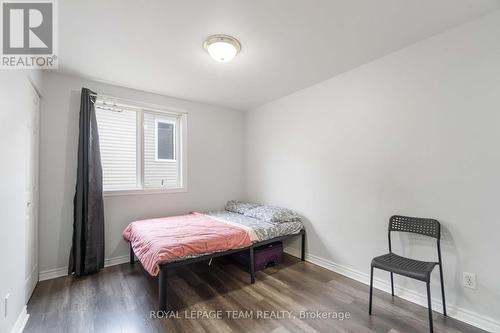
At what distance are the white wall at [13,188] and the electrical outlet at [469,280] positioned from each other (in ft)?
11.3

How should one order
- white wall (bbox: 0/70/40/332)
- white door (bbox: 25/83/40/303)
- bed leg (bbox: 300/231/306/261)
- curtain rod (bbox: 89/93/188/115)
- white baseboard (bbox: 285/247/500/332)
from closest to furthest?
white wall (bbox: 0/70/40/332) < white baseboard (bbox: 285/247/500/332) < white door (bbox: 25/83/40/303) < curtain rod (bbox: 89/93/188/115) < bed leg (bbox: 300/231/306/261)

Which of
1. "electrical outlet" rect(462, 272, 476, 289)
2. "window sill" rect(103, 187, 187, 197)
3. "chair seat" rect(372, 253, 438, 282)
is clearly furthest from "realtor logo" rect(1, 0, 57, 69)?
"electrical outlet" rect(462, 272, 476, 289)

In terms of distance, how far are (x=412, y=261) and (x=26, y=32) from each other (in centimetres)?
389

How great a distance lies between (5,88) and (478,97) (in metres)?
3.58

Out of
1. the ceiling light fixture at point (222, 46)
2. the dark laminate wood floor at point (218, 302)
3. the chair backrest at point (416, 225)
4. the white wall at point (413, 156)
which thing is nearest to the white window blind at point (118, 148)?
the dark laminate wood floor at point (218, 302)

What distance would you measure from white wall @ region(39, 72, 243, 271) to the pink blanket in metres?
0.39

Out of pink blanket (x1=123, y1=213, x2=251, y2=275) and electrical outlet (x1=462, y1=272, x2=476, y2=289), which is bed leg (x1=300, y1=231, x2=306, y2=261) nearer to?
pink blanket (x1=123, y1=213, x2=251, y2=275)

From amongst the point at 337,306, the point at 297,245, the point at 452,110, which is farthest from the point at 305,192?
the point at 452,110

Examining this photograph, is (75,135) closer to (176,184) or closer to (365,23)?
(176,184)

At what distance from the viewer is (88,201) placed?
9.06ft

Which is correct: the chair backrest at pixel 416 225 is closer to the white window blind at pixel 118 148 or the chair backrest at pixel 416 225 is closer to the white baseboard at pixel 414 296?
the white baseboard at pixel 414 296

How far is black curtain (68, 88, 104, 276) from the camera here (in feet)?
8.89

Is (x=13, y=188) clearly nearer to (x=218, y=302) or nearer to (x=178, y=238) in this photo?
(x=178, y=238)

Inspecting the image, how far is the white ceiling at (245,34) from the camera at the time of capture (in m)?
1.71
